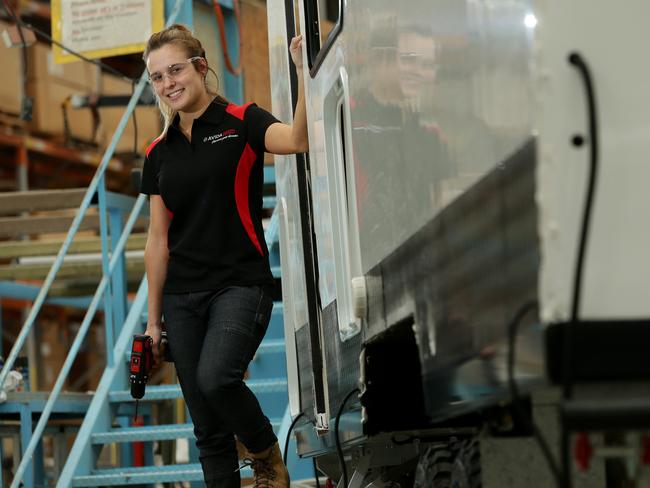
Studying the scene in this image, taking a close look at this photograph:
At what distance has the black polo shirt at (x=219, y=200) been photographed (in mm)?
3977

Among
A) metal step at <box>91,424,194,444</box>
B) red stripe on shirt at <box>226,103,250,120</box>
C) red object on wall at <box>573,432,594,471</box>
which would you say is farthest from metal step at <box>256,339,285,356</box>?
red object on wall at <box>573,432,594,471</box>

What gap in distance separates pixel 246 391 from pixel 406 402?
2.93 feet

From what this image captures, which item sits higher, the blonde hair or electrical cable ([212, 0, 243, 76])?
electrical cable ([212, 0, 243, 76])

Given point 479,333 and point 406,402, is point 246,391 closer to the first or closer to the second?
point 406,402

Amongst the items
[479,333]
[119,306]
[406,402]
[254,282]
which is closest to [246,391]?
[254,282]

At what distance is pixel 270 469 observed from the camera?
4.17 m

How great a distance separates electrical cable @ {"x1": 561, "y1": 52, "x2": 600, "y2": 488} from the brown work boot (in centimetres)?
250

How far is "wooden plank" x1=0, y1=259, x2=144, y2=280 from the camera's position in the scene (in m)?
8.50

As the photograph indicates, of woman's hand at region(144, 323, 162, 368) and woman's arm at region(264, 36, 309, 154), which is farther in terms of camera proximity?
woman's hand at region(144, 323, 162, 368)

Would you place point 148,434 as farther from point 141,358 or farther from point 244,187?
point 244,187

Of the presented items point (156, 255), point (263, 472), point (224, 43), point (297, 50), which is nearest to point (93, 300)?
point (224, 43)

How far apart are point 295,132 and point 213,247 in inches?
18.3

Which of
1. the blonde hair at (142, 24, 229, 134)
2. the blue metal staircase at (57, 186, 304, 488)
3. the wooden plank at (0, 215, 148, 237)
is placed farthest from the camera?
the wooden plank at (0, 215, 148, 237)

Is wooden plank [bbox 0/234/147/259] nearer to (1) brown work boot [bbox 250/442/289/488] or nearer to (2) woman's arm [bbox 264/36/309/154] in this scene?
(1) brown work boot [bbox 250/442/289/488]
